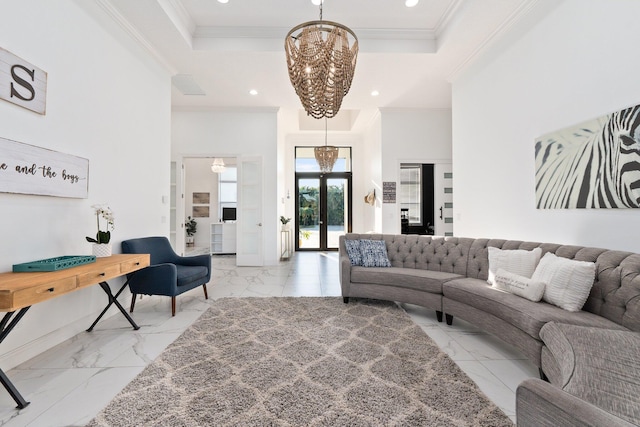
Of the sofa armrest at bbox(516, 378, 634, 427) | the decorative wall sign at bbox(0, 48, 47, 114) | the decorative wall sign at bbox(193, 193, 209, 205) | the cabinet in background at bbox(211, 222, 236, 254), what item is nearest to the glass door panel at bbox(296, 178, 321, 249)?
the cabinet in background at bbox(211, 222, 236, 254)

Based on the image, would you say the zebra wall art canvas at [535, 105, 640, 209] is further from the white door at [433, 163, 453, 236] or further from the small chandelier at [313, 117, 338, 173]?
the small chandelier at [313, 117, 338, 173]

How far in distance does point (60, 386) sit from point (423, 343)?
275 cm

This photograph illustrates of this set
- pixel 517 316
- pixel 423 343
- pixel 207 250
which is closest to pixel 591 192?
pixel 517 316

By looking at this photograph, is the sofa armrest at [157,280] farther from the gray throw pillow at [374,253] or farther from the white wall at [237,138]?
the white wall at [237,138]

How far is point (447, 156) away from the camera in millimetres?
5910

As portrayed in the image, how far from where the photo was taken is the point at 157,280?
3094mm

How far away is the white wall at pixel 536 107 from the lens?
2211 mm

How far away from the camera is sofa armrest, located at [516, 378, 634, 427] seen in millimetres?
782

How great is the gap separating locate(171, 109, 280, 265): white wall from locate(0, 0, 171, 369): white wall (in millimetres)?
1874

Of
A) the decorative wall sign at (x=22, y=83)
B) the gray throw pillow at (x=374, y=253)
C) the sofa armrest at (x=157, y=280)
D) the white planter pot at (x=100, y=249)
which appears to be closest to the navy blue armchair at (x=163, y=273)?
the sofa armrest at (x=157, y=280)

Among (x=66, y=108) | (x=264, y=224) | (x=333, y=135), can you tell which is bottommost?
(x=264, y=224)

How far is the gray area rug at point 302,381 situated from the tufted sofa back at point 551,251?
96cm

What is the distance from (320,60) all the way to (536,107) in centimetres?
241

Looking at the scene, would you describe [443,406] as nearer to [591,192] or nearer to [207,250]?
[591,192]
